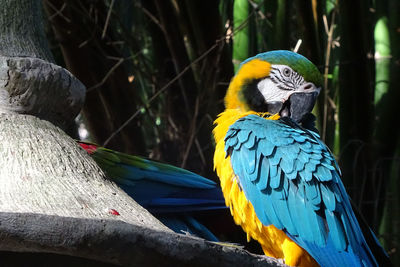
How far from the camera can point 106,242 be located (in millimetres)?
842

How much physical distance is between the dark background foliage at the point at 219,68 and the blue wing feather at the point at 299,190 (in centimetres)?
72

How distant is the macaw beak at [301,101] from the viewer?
6.05 ft

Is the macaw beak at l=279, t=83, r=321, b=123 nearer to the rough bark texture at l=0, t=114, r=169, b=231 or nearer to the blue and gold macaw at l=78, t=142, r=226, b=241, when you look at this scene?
the blue and gold macaw at l=78, t=142, r=226, b=241

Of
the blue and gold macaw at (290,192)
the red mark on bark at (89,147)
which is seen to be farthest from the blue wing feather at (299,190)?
the red mark on bark at (89,147)

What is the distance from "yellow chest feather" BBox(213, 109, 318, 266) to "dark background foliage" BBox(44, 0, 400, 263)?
69cm

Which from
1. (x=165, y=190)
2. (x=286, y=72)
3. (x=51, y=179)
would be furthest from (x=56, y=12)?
(x=51, y=179)

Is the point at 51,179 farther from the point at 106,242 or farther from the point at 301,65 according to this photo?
the point at 301,65

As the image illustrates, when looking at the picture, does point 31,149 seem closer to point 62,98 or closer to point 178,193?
point 62,98

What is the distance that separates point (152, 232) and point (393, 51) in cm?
207

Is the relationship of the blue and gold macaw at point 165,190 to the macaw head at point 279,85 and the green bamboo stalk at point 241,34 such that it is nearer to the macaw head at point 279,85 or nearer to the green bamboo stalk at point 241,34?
the macaw head at point 279,85

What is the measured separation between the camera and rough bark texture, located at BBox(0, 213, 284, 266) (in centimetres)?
82

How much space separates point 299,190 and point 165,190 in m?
0.50

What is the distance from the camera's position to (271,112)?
188 centimetres

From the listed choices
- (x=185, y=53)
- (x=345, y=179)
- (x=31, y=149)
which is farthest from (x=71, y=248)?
(x=185, y=53)
